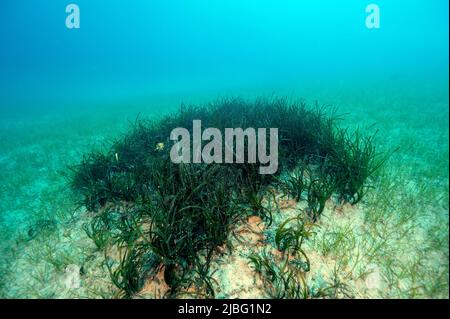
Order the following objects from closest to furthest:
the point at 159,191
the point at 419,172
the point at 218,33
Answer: the point at 159,191 → the point at 419,172 → the point at 218,33

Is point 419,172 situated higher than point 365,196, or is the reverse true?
point 419,172

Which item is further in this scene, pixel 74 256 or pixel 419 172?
pixel 419 172

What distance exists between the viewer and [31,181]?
7676 millimetres
